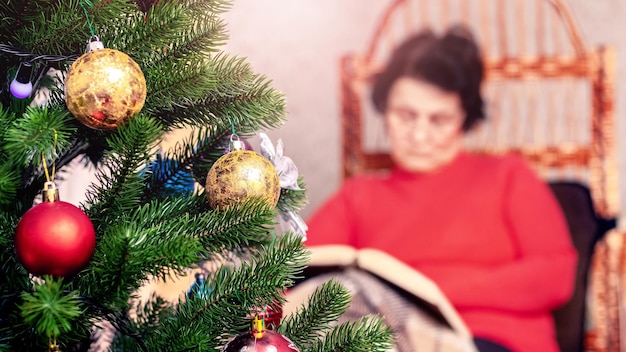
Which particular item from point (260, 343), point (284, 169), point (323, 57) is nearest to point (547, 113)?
point (323, 57)

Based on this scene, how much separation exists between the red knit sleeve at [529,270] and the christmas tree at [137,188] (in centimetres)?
88

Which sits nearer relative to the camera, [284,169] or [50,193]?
[50,193]

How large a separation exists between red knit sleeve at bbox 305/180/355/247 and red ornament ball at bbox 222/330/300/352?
1.13 metres

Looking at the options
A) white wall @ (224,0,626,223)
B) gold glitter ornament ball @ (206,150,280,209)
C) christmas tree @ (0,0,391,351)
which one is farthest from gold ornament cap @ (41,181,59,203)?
white wall @ (224,0,626,223)

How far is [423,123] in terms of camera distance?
4.97 feet

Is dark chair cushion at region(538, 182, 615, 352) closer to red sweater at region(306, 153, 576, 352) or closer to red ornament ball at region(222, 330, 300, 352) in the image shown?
red sweater at region(306, 153, 576, 352)

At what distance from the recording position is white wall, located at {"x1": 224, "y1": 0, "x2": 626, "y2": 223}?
6.09ft

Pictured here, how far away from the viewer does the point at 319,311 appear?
1.58ft

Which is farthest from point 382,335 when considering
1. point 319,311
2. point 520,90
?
point 520,90

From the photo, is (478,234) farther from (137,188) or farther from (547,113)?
(137,188)

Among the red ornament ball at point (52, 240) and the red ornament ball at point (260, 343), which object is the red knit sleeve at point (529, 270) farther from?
the red ornament ball at point (52, 240)

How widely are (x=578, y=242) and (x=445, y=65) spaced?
520mm

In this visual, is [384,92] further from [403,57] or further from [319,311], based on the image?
[319,311]

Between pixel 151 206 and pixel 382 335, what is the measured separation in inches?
7.8
